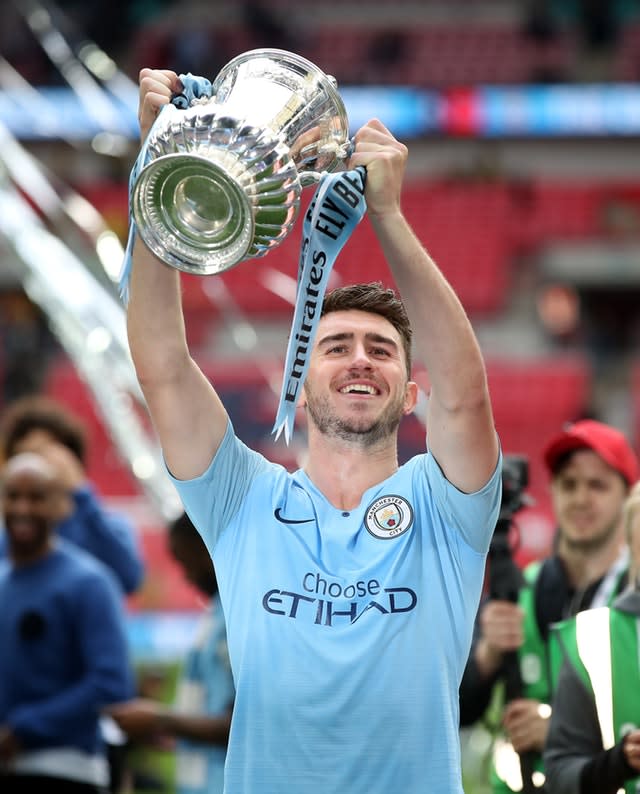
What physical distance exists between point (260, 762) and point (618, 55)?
17.9 meters

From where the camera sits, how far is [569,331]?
57.5 feet

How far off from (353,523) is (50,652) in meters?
2.03

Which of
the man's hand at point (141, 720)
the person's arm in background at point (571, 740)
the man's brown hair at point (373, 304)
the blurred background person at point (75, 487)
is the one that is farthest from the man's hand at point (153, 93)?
the blurred background person at point (75, 487)

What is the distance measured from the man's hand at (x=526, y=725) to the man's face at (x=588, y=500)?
510 mm

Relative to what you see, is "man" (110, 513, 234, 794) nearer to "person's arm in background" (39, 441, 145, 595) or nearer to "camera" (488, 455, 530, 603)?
"camera" (488, 455, 530, 603)

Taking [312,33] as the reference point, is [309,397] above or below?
below

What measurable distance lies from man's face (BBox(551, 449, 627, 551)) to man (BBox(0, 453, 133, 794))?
4.52 feet

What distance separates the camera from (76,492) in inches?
184

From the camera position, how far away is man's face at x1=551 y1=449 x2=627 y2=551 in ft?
11.5

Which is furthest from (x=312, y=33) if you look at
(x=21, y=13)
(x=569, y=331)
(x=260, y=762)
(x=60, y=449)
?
(x=260, y=762)

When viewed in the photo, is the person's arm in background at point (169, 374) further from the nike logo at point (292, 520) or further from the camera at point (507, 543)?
the camera at point (507, 543)

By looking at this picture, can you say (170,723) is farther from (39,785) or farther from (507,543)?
(507,543)

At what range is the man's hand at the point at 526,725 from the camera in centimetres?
311

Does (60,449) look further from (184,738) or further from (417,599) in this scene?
(417,599)
